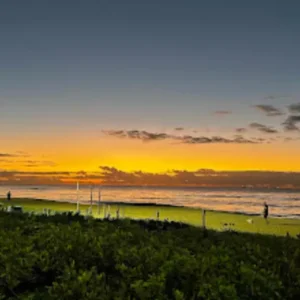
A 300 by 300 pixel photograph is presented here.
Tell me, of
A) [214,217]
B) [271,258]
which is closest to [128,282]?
[271,258]

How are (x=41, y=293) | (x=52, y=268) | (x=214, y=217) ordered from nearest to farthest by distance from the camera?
(x=41, y=293) < (x=52, y=268) < (x=214, y=217)

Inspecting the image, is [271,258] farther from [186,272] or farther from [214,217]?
[214,217]

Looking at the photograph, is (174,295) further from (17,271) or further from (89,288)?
(17,271)

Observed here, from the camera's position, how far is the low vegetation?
487 centimetres

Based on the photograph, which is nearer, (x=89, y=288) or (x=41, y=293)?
(x=89, y=288)

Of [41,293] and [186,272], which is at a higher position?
[186,272]

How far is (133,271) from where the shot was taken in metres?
5.34

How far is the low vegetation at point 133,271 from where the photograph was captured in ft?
16.0

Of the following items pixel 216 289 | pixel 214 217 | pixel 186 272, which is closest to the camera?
pixel 216 289

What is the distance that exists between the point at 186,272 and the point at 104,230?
3.63 metres

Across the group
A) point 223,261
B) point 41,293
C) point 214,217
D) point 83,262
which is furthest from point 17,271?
point 214,217

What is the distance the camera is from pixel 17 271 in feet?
19.1

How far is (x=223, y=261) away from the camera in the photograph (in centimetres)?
567

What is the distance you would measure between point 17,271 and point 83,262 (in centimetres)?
86
